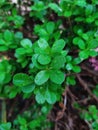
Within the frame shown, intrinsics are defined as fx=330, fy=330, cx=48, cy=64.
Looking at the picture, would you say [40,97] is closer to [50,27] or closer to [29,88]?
[29,88]

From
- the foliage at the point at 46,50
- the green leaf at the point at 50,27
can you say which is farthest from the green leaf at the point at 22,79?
the green leaf at the point at 50,27

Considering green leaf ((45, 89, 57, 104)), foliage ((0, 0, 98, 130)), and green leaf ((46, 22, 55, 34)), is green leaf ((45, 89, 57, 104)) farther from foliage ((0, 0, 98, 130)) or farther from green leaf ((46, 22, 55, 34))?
green leaf ((46, 22, 55, 34))

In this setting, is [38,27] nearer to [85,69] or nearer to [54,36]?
[54,36]

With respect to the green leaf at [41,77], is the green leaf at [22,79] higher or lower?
lower

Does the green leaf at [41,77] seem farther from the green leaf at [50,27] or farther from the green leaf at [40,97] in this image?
the green leaf at [50,27]

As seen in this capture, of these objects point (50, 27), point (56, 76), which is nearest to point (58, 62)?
point (56, 76)

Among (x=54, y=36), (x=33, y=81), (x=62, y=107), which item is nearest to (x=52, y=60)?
(x=33, y=81)
